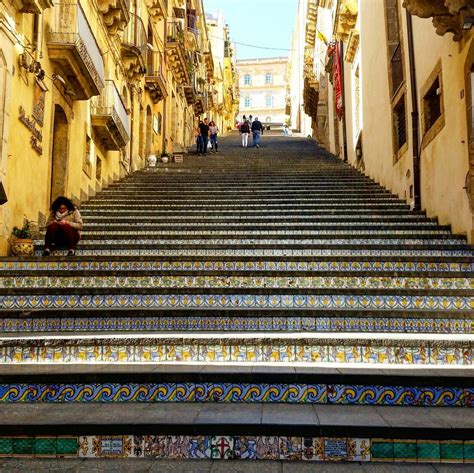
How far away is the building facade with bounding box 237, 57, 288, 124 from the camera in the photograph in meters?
81.6

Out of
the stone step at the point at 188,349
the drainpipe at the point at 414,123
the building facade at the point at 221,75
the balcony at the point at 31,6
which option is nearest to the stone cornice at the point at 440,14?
the drainpipe at the point at 414,123

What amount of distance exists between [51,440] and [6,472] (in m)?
0.32

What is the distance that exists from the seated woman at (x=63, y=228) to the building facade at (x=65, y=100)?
2.31 feet

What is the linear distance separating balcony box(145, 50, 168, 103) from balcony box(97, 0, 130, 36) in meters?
5.67

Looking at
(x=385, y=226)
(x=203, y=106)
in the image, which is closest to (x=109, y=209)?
(x=385, y=226)

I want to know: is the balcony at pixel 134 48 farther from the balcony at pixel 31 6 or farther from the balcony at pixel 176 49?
the balcony at pixel 31 6

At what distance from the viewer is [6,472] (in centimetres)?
297

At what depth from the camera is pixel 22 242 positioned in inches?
301

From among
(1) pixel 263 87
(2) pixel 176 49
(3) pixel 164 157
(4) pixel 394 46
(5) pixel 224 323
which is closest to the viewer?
(5) pixel 224 323

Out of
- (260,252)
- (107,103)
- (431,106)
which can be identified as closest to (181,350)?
(260,252)

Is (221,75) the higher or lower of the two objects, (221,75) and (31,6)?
the higher

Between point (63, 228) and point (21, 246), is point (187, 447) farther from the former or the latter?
point (21, 246)

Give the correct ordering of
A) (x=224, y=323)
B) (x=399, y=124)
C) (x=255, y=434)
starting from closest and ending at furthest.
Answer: (x=255, y=434)
(x=224, y=323)
(x=399, y=124)

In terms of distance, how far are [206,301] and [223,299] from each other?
7.9 inches
